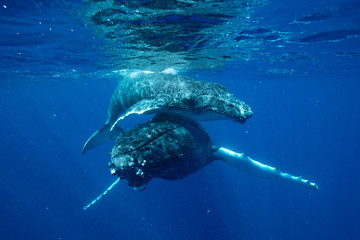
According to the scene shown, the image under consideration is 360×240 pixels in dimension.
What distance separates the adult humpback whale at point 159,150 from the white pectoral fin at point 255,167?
4.83ft

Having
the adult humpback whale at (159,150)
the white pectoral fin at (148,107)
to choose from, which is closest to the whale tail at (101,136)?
the white pectoral fin at (148,107)

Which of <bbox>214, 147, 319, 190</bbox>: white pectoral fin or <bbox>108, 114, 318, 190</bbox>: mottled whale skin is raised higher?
<bbox>108, 114, 318, 190</bbox>: mottled whale skin

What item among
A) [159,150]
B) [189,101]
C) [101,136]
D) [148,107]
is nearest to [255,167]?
[189,101]

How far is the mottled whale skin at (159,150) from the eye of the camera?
4168 mm

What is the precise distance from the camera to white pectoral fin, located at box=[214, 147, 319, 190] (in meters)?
8.24

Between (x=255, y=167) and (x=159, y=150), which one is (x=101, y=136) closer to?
(x=255, y=167)

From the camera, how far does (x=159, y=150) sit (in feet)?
14.7

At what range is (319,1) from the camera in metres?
10.1

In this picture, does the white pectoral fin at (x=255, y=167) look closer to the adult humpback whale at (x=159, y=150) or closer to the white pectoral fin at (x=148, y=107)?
the adult humpback whale at (x=159, y=150)

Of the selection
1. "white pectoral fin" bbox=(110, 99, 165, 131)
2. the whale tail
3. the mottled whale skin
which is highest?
"white pectoral fin" bbox=(110, 99, 165, 131)

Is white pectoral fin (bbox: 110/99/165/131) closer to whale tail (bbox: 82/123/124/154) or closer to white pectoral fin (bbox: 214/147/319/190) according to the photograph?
white pectoral fin (bbox: 214/147/319/190)

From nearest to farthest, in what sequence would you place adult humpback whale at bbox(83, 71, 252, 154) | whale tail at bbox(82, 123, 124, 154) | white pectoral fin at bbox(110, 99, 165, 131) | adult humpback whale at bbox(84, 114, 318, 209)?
adult humpback whale at bbox(84, 114, 318, 209)
white pectoral fin at bbox(110, 99, 165, 131)
adult humpback whale at bbox(83, 71, 252, 154)
whale tail at bbox(82, 123, 124, 154)

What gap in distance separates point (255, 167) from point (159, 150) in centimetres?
547

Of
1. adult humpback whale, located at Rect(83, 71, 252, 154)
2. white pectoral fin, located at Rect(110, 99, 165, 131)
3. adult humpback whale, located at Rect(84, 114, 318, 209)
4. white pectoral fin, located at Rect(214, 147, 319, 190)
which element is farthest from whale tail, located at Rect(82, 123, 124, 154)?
adult humpback whale, located at Rect(84, 114, 318, 209)
